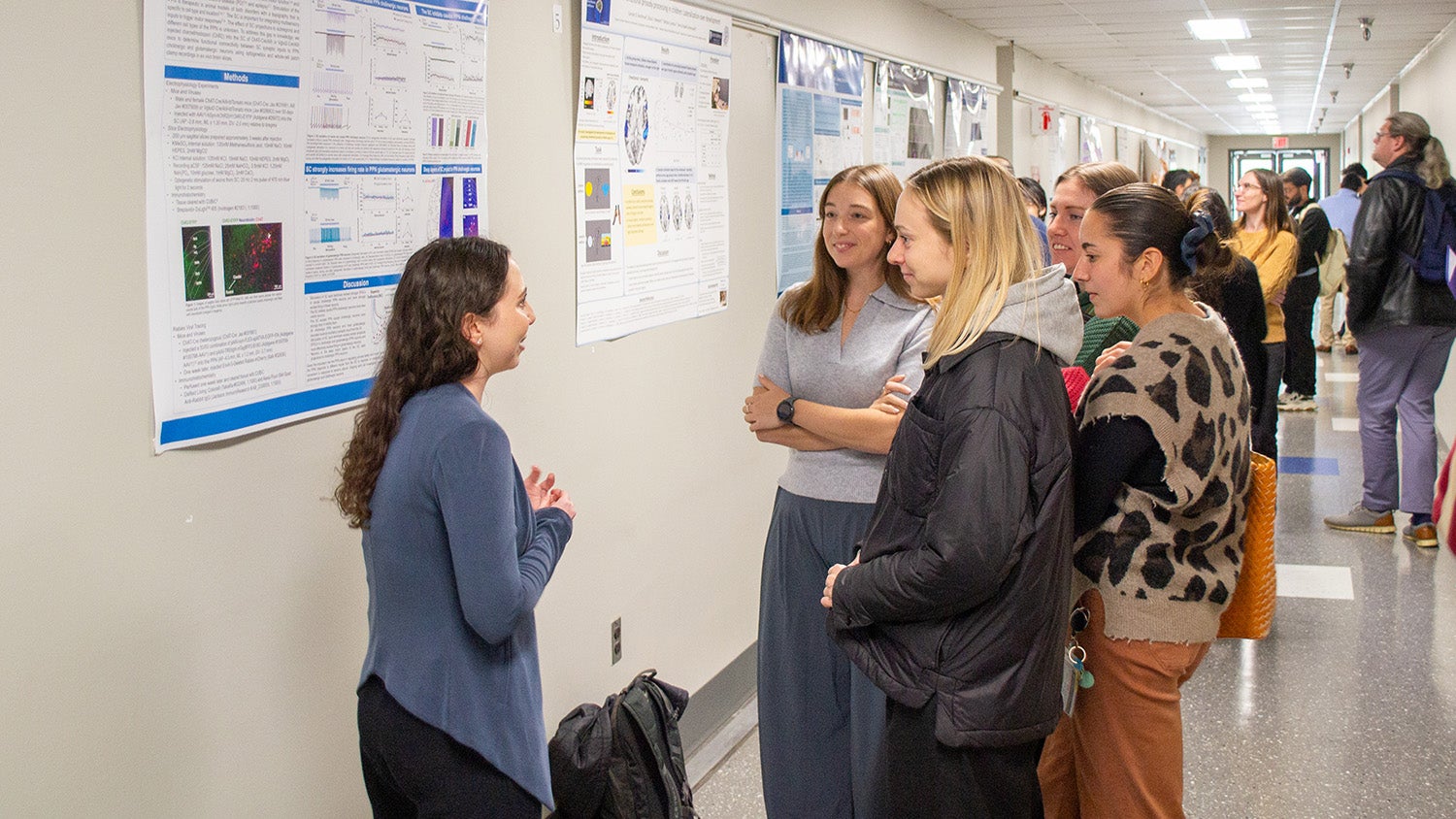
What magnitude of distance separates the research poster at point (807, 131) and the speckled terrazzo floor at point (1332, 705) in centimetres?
166

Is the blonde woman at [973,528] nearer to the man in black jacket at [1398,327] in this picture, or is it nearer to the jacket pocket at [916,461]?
the jacket pocket at [916,461]

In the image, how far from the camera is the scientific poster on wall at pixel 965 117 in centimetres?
609

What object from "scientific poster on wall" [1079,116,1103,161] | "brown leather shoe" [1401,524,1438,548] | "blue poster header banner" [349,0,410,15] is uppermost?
"scientific poster on wall" [1079,116,1103,161]

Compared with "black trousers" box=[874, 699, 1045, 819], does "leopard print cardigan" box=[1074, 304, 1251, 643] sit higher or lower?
higher

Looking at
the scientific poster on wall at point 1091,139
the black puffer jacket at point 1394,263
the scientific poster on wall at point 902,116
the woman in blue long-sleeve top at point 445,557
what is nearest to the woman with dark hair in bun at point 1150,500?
the woman in blue long-sleeve top at point 445,557

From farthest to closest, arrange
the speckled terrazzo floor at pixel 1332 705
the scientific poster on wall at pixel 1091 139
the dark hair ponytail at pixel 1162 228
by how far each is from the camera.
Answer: the scientific poster on wall at pixel 1091 139 < the speckled terrazzo floor at pixel 1332 705 < the dark hair ponytail at pixel 1162 228

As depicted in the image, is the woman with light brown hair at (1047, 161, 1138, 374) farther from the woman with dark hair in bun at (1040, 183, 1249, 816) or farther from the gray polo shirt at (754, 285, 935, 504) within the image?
the woman with dark hair in bun at (1040, 183, 1249, 816)

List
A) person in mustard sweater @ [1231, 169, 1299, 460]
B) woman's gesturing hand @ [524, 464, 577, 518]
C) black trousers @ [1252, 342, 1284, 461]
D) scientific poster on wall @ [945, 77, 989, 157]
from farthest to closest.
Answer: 1. scientific poster on wall @ [945, 77, 989, 157]
2. person in mustard sweater @ [1231, 169, 1299, 460]
3. black trousers @ [1252, 342, 1284, 461]
4. woman's gesturing hand @ [524, 464, 577, 518]

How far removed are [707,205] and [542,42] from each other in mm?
910

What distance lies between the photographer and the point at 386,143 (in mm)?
2193

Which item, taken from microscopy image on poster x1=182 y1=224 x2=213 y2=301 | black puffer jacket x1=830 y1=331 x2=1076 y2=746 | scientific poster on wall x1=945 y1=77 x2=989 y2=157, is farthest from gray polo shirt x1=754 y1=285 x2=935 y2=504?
scientific poster on wall x1=945 y1=77 x2=989 y2=157

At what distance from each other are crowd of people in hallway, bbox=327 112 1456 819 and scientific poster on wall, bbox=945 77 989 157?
3373 millimetres

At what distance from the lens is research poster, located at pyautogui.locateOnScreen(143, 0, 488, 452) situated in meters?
1.75

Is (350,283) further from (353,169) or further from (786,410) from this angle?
(786,410)
